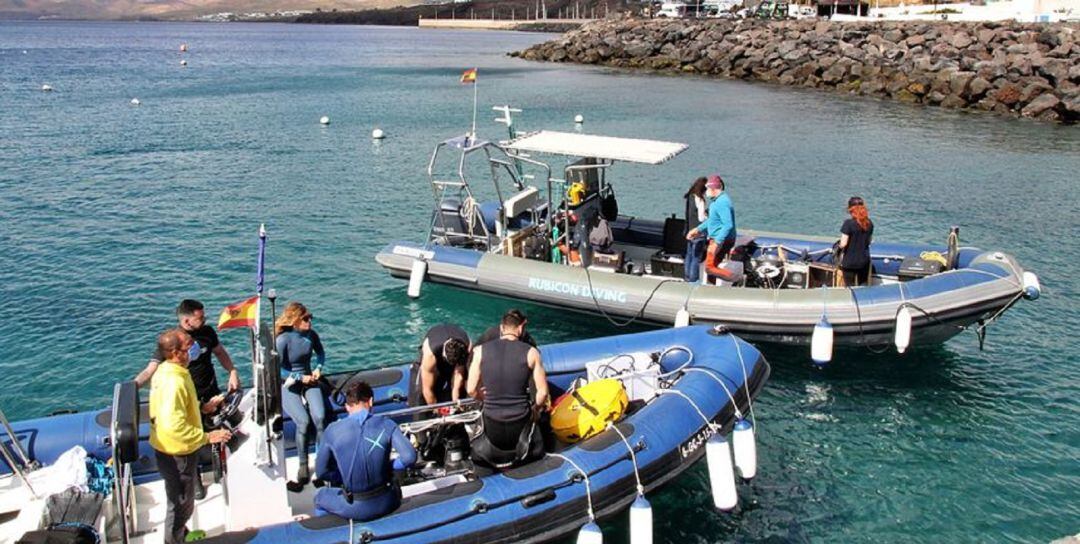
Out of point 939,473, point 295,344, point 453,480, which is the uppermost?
point 295,344

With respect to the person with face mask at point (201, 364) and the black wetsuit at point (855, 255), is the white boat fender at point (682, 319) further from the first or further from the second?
the person with face mask at point (201, 364)

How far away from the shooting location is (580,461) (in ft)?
23.9

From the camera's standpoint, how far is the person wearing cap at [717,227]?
37.2 feet

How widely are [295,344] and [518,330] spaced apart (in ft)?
6.83

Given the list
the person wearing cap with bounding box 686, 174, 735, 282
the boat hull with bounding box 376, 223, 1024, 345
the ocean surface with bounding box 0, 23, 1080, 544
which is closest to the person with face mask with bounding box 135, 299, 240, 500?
the ocean surface with bounding box 0, 23, 1080, 544

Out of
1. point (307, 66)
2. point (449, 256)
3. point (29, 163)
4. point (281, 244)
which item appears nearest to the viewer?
point (449, 256)

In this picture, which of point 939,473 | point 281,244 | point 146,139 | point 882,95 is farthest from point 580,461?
point 882,95

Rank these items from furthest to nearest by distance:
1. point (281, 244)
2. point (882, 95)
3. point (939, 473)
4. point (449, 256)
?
point (882, 95), point (281, 244), point (449, 256), point (939, 473)

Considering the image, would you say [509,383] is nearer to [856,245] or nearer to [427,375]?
[427,375]

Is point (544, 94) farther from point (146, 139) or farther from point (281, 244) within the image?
point (281, 244)

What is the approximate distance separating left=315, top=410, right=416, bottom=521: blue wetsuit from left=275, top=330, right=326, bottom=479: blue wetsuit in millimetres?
1064

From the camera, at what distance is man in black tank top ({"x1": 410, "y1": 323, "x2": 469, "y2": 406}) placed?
7297 mm

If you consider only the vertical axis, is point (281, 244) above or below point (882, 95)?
below

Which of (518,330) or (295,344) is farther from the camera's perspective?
(295,344)
